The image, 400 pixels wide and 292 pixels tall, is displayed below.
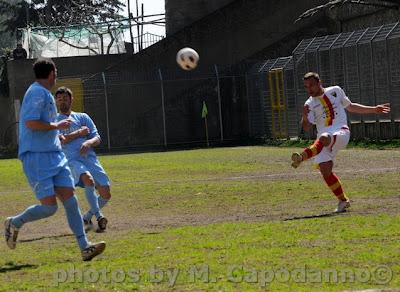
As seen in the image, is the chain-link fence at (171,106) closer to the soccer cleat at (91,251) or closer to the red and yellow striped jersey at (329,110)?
the red and yellow striped jersey at (329,110)

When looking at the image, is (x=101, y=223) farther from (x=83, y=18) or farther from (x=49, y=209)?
(x=83, y=18)

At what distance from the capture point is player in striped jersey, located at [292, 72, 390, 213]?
44.8ft

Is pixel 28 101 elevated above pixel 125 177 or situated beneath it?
elevated above

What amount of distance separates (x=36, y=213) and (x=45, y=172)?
56 centimetres

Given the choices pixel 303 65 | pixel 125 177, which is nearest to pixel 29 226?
pixel 125 177

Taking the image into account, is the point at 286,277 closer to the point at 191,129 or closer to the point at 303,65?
the point at 303,65

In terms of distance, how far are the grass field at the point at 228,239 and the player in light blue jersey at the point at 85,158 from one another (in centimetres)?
36

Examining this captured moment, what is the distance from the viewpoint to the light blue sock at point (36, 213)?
984 cm

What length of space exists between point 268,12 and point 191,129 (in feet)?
18.6

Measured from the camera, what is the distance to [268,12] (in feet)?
137

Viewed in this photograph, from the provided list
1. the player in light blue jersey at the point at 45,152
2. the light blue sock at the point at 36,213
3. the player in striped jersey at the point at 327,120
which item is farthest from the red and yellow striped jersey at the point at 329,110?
the light blue sock at the point at 36,213

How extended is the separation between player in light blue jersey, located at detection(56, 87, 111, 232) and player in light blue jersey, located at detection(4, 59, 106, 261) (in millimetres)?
2324

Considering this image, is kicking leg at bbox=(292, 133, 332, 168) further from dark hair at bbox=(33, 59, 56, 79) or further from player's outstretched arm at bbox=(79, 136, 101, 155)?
dark hair at bbox=(33, 59, 56, 79)

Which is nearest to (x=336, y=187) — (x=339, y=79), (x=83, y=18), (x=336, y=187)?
(x=336, y=187)
